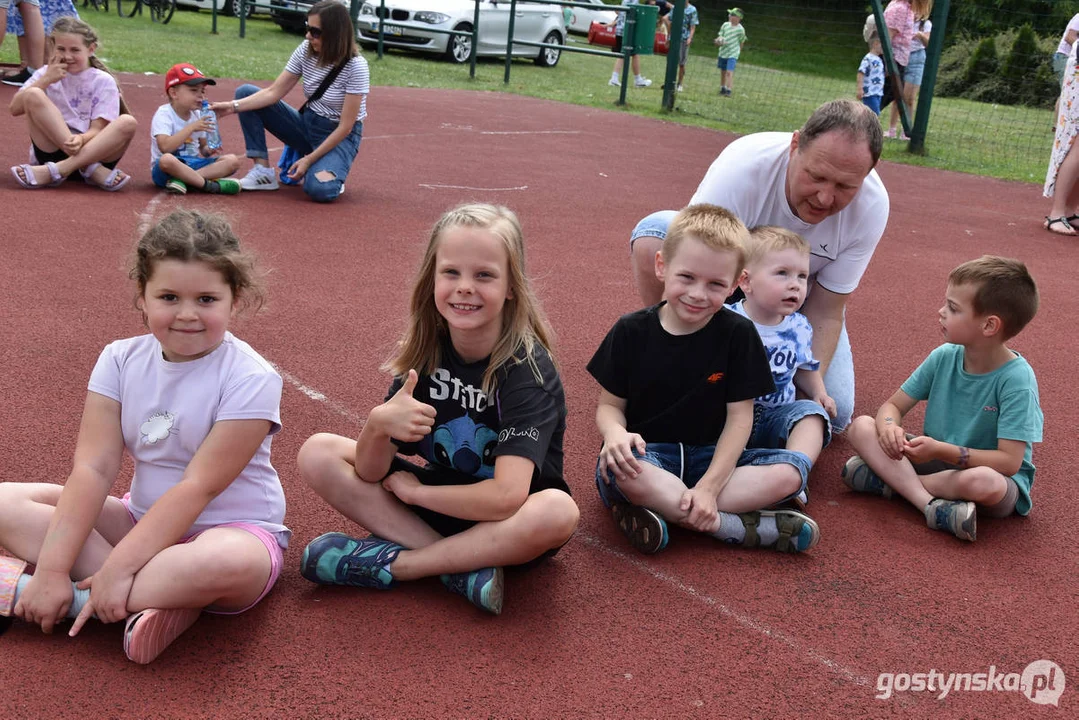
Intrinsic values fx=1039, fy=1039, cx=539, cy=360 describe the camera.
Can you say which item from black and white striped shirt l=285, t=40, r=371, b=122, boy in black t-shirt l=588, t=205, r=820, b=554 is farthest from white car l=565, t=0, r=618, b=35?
boy in black t-shirt l=588, t=205, r=820, b=554

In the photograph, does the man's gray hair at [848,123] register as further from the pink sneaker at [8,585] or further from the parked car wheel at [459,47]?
the parked car wheel at [459,47]

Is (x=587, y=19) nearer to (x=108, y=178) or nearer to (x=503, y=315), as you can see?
Answer: (x=108, y=178)

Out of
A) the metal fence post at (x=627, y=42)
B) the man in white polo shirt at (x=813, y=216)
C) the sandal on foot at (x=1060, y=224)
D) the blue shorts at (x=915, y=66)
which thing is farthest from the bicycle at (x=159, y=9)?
the man in white polo shirt at (x=813, y=216)

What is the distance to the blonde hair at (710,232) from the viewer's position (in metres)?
3.05

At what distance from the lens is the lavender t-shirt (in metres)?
6.57

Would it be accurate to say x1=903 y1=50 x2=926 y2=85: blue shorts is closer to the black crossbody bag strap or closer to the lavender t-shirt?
the black crossbody bag strap

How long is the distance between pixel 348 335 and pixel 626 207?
12.4ft

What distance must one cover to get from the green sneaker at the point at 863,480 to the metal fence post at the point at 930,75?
8.65 metres

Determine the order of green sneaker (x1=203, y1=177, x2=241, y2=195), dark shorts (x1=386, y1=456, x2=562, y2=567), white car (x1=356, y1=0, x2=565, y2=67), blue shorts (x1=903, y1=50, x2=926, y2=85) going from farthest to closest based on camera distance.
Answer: white car (x1=356, y1=0, x2=565, y2=67), blue shorts (x1=903, y1=50, x2=926, y2=85), green sneaker (x1=203, y1=177, x2=241, y2=195), dark shorts (x1=386, y1=456, x2=562, y2=567)

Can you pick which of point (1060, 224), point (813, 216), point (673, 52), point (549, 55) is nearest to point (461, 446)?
point (813, 216)

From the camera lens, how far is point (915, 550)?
3.19 metres

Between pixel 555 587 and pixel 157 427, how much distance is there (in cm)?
112

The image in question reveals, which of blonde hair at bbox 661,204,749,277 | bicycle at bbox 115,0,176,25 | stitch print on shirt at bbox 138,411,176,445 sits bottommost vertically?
stitch print on shirt at bbox 138,411,176,445

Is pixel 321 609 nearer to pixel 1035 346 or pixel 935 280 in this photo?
pixel 1035 346
